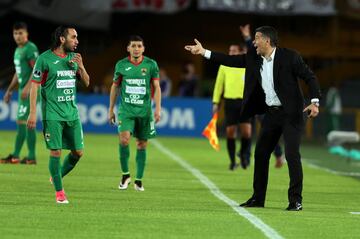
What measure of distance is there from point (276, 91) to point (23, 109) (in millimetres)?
7412

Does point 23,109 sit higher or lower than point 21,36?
lower

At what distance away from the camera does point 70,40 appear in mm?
14203

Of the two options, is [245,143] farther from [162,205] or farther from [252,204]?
[162,205]

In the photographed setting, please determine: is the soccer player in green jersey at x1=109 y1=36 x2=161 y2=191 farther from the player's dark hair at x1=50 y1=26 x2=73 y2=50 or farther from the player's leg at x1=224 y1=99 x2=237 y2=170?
the player's leg at x1=224 y1=99 x2=237 y2=170

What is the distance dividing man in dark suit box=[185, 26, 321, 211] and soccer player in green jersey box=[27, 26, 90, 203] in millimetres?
1417

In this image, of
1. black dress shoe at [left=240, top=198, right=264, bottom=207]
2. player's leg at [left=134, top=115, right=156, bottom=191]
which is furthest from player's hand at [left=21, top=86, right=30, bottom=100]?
black dress shoe at [left=240, top=198, right=264, bottom=207]

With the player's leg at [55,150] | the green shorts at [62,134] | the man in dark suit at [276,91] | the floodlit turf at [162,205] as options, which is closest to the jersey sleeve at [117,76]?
the floodlit turf at [162,205]

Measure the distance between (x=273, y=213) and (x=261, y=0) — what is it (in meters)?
23.8

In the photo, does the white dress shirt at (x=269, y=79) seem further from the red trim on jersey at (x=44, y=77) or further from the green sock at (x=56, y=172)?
the green sock at (x=56, y=172)

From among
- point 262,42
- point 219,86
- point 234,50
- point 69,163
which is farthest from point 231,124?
point 262,42

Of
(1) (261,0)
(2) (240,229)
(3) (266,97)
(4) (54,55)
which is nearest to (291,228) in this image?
(2) (240,229)

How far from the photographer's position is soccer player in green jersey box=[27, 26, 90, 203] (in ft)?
46.3

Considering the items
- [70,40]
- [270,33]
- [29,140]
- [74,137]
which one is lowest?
[29,140]

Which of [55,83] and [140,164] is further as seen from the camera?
[140,164]
